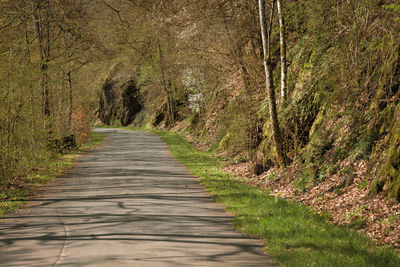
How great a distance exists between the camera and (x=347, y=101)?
1338cm

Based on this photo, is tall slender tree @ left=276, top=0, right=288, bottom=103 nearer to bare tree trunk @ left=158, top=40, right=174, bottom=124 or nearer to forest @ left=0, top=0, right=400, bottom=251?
forest @ left=0, top=0, right=400, bottom=251

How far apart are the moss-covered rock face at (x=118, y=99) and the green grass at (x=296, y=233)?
50440 mm

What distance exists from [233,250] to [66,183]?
9820 millimetres

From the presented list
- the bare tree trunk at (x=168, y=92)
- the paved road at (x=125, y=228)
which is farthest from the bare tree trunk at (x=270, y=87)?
the bare tree trunk at (x=168, y=92)

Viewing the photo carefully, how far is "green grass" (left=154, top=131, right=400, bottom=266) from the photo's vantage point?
684 centimetres

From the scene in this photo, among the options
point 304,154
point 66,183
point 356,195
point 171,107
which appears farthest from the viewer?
point 171,107

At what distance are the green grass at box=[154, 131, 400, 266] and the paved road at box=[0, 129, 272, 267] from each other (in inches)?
14.5

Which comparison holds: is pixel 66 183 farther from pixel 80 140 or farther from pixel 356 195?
pixel 80 140

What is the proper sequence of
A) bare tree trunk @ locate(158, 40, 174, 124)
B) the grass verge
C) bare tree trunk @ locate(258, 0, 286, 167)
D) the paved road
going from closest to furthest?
the paved road → the grass verge → bare tree trunk @ locate(258, 0, 286, 167) → bare tree trunk @ locate(158, 40, 174, 124)

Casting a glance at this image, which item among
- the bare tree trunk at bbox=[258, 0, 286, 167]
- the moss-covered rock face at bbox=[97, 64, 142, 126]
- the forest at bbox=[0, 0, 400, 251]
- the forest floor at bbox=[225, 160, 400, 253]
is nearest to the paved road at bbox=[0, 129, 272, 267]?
the forest floor at bbox=[225, 160, 400, 253]

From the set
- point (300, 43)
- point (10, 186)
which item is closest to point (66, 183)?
point (10, 186)

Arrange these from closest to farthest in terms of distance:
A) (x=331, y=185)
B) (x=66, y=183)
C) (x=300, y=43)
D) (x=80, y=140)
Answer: (x=331, y=185)
(x=66, y=183)
(x=300, y=43)
(x=80, y=140)

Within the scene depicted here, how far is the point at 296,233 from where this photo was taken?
8.62m

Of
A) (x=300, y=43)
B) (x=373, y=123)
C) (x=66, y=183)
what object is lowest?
(x=66, y=183)
